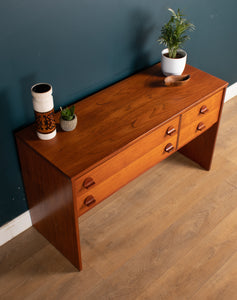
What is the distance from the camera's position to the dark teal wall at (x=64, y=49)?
5.58 feet

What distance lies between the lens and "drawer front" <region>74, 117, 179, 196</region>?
1.72m

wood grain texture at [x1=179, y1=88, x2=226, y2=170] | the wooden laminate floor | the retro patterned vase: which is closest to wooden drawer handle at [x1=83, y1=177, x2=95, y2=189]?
the retro patterned vase

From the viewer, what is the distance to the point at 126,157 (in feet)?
6.09

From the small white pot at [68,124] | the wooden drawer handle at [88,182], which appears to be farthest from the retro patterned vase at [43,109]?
the wooden drawer handle at [88,182]

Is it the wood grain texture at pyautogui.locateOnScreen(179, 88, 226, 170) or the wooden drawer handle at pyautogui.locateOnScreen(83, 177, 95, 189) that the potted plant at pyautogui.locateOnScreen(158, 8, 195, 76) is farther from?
the wooden drawer handle at pyautogui.locateOnScreen(83, 177, 95, 189)

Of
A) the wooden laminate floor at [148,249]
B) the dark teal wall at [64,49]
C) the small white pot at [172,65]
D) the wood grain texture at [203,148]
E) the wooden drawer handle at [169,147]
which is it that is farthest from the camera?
the wood grain texture at [203,148]

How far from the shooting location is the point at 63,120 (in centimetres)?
183

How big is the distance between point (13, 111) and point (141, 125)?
0.64 m

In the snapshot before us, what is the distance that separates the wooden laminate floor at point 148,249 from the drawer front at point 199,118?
453 millimetres

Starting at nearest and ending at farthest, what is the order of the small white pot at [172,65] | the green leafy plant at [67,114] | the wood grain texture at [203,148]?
the green leafy plant at [67,114], the small white pot at [172,65], the wood grain texture at [203,148]

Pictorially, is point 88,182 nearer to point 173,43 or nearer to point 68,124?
point 68,124

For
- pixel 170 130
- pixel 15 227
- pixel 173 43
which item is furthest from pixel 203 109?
pixel 15 227

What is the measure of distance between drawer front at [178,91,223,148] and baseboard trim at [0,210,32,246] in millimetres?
1019

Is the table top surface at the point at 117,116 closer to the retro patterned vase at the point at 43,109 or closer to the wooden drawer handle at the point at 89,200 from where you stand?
the retro patterned vase at the point at 43,109
